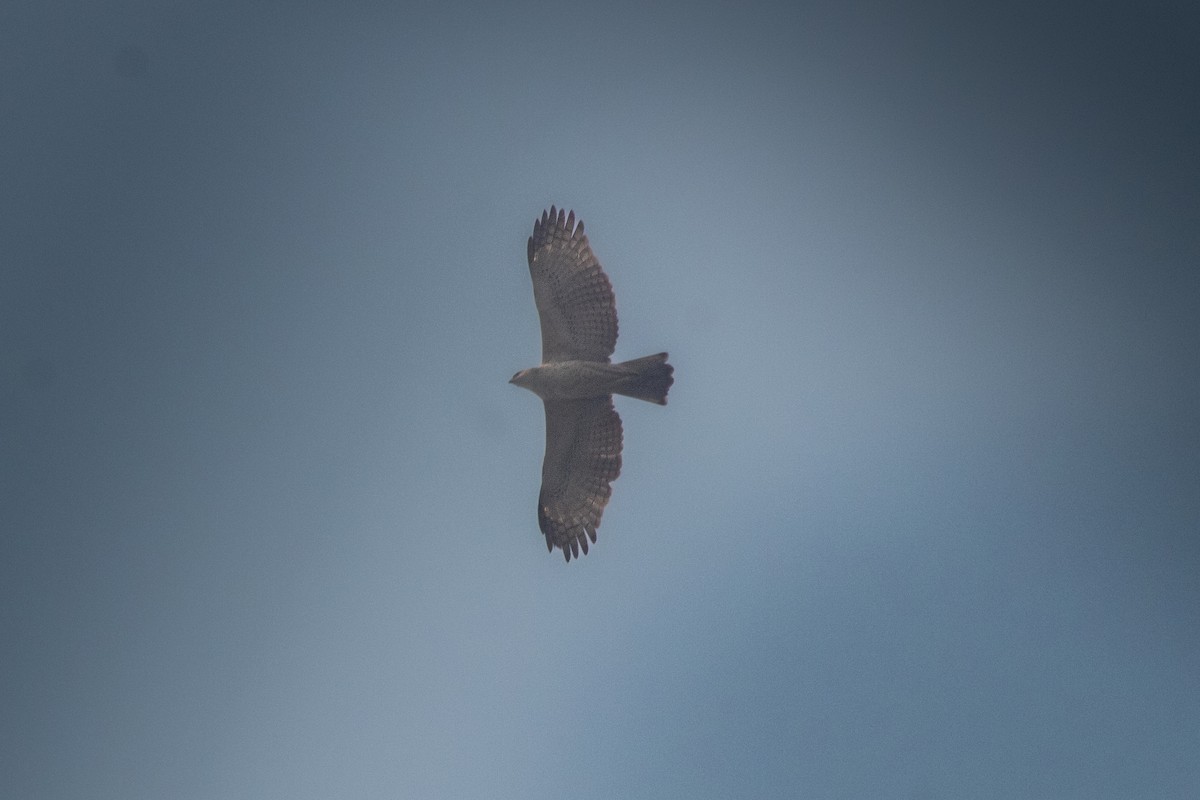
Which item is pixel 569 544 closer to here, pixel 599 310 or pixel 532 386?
pixel 532 386

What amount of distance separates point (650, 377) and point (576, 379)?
0.85m

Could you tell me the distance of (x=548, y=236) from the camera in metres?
12.3

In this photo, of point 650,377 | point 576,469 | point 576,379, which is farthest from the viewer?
point 576,469

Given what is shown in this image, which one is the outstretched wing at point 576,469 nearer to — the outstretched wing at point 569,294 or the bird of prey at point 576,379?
the bird of prey at point 576,379

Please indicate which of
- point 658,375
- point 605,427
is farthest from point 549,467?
point 658,375

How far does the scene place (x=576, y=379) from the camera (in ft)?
39.3

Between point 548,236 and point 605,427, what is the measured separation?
208cm

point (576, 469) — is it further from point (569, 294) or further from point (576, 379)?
point (569, 294)

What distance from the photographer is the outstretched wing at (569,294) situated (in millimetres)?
11969

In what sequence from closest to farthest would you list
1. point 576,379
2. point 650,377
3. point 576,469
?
1. point 650,377
2. point 576,379
3. point 576,469

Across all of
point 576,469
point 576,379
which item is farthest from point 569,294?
point 576,469

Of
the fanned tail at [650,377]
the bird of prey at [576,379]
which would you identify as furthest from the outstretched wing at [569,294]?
the fanned tail at [650,377]

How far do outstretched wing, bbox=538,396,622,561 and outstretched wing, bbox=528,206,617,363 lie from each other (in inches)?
22.8

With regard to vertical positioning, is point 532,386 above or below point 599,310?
below
